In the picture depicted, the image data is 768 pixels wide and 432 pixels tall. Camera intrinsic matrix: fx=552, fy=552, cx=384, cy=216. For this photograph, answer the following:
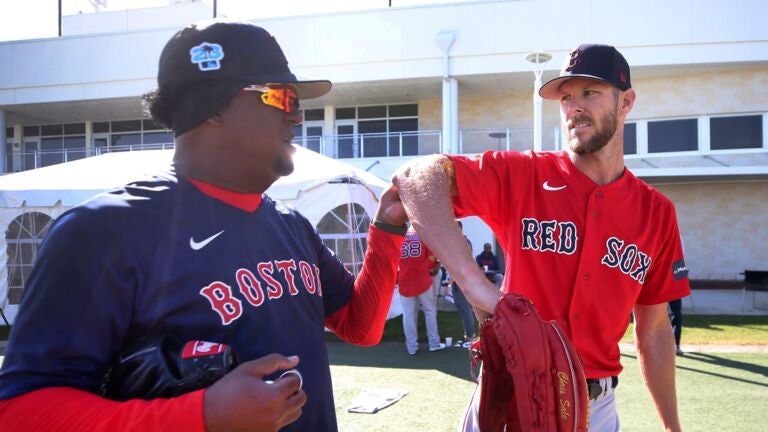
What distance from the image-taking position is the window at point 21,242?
35.6 feet

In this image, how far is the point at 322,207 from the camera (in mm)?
9859

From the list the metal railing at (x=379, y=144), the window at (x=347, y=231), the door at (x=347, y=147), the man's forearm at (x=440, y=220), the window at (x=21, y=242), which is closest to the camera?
the man's forearm at (x=440, y=220)

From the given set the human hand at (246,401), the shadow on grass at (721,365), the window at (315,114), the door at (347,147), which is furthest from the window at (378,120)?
the human hand at (246,401)

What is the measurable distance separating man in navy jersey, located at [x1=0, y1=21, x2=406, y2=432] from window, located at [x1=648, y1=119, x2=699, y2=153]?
20.7m

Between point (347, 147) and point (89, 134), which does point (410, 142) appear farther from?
point (89, 134)

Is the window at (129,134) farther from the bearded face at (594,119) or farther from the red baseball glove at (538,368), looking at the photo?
the red baseball glove at (538,368)

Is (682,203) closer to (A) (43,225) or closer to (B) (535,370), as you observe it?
(A) (43,225)

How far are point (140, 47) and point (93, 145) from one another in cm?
684

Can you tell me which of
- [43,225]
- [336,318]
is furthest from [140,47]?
[336,318]

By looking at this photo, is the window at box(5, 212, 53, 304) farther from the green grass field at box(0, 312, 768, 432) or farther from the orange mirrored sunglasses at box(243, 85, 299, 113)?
the orange mirrored sunglasses at box(243, 85, 299, 113)

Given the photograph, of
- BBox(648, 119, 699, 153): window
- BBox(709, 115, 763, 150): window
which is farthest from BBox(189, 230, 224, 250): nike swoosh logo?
BBox(709, 115, 763, 150): window

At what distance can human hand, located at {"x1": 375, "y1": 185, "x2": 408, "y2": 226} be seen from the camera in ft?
6.89

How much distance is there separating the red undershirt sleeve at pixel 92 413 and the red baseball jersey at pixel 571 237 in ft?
4.91

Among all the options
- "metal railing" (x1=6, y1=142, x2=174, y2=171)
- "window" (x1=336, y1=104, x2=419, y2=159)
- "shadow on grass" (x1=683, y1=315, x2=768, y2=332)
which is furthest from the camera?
"metal railing" (x1=6, y1=142, x2=174, y2=171)
